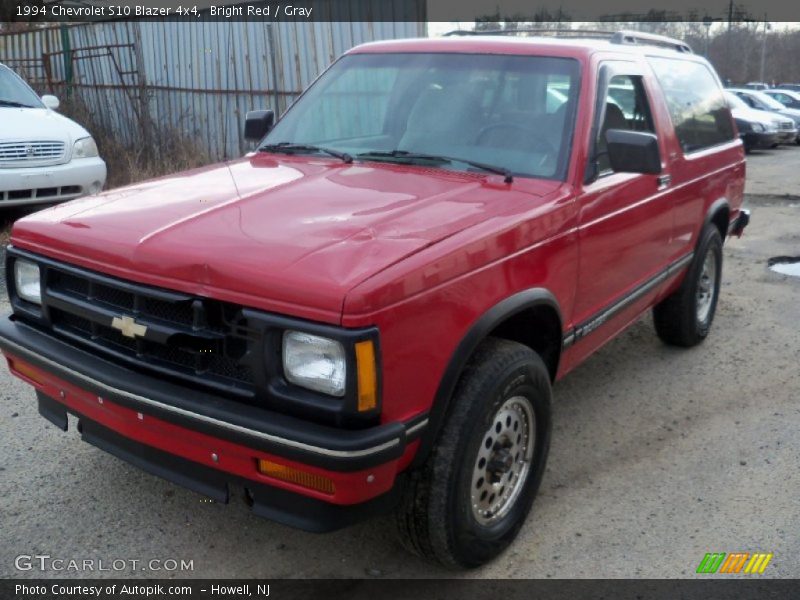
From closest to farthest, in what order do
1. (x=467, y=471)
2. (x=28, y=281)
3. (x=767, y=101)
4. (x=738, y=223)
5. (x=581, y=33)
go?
(x=467, y=471)
(x=28, y=281)
(x=581, y=33)
(x=738, y=223)
(x=767, y=101)

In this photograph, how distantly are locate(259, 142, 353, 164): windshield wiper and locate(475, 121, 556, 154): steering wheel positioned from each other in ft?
2.03

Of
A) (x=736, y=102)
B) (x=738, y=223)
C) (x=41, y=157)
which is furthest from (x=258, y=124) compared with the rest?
(x=736, y=102)

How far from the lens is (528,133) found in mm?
3621

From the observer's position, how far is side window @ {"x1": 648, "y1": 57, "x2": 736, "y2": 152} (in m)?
4.75

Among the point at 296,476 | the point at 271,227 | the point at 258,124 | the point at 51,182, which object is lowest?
the point at 296,476

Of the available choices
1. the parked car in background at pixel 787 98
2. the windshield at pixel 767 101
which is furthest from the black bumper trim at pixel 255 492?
the parked car in background at pixel 787 98

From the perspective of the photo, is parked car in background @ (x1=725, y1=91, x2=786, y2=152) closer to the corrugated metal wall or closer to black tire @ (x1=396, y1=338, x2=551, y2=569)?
the corrugated metal wall

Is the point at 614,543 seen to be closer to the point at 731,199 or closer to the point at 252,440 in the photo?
the point at 252,440

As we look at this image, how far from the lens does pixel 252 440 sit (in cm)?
244

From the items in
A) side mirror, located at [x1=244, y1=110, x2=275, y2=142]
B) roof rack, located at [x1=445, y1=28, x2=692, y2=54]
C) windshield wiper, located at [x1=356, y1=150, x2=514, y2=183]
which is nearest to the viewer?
windshield wiper, located at [x1=356, y1=150, x2=514, y2=183]

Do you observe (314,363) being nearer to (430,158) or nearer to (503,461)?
(503,461)

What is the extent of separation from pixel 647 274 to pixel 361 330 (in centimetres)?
249

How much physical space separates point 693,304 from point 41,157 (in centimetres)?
612

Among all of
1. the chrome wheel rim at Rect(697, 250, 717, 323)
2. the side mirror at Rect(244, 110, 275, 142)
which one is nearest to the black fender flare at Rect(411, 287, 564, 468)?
the side mirror at Rect(244, 110, 275, 142)
